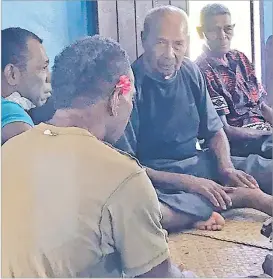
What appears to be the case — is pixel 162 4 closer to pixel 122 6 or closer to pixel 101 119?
pixel 122 6

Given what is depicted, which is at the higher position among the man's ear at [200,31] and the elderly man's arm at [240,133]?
the man's ear at [200,31]

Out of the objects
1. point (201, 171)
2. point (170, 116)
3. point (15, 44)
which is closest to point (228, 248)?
point (201, 171)

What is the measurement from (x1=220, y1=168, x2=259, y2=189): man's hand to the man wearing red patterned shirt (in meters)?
0.04

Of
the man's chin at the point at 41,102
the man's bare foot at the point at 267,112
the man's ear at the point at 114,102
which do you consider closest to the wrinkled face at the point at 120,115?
the man's ear at the point at 114,102

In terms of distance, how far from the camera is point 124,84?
29.4 inches

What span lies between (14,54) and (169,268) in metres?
0.41

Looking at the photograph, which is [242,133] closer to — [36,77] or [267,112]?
[267,112]

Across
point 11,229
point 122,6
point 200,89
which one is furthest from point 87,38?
point 11,229

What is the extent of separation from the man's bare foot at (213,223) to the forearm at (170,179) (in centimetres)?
6

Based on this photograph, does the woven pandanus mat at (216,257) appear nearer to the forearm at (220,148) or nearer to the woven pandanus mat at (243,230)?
the woven pandanus mat at (243,230)

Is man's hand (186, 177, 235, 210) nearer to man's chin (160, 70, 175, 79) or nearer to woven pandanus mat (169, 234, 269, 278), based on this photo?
woven pandanus mat (169, 234, 269, 278)

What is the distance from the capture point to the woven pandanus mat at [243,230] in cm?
77

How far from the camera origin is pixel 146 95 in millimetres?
772

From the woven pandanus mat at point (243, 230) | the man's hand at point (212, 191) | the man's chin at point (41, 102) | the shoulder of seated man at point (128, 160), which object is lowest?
the woven pandanus mat at point (243, 230)
